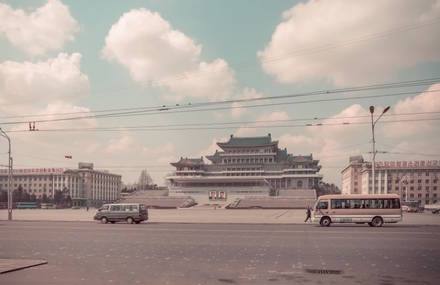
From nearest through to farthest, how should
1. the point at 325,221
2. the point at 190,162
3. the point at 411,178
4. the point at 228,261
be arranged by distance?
the point at 228,261 < the point at 325,221 < the point at 190,162 < the point at 411,178

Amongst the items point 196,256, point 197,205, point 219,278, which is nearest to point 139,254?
point 196,256

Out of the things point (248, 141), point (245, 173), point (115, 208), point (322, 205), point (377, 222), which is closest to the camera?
point (377, 222)

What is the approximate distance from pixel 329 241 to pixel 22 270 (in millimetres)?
11894

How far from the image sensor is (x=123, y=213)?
3122 cm

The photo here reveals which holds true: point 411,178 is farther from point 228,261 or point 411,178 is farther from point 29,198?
point 228,261

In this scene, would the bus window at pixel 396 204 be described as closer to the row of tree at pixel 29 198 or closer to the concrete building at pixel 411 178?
the row of tree at pixel 29 198

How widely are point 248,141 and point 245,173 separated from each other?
39.1ft

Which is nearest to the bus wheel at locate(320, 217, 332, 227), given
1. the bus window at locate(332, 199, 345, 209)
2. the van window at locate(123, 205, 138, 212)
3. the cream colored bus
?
the cream colored bus

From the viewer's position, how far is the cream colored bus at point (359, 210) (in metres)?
27.9

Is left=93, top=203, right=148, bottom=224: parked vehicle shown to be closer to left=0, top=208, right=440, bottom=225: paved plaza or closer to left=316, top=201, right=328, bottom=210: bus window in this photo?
left=0, top=208, right=440, bottom=225: paved plaza

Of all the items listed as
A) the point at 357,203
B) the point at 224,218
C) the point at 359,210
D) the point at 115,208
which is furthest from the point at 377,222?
the point at 115,208

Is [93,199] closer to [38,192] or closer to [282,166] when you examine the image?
[38,192]

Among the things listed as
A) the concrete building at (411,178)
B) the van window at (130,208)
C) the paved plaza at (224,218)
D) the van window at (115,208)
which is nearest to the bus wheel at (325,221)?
the paved plaza at (224,218)

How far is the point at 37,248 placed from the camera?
14.8m
